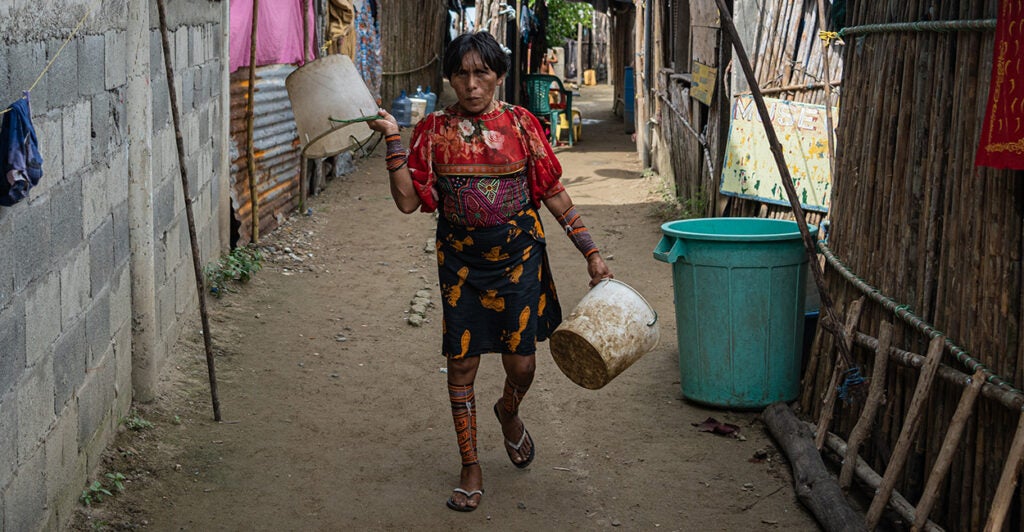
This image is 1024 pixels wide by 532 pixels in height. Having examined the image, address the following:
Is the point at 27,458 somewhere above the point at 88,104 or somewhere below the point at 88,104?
below

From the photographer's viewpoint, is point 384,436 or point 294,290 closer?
point 384,436

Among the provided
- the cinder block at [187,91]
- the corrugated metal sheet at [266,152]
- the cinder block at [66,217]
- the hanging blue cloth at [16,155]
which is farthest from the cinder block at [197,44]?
the hanging blue cloth at [16,155]

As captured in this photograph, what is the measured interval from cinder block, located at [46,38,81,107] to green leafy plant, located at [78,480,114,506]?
1.37 meters

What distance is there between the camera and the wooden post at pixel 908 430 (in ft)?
11.5

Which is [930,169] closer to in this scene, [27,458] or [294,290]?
[27,458]

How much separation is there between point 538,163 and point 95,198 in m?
1.64

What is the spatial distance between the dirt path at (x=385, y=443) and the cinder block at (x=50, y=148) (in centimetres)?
118

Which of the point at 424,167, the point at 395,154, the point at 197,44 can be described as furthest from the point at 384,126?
the point at 197,44

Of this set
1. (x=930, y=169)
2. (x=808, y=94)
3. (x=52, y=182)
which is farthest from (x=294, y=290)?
(x=930, y=169)

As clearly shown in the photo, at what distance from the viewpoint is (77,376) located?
386 centimetres

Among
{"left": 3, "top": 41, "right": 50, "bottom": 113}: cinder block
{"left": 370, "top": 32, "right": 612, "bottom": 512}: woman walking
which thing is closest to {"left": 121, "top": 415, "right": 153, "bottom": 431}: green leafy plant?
{"left": 370, "top": 32, "right": 612, "bottom": 512}: woman walking

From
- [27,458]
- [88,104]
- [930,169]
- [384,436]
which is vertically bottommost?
[384,436]

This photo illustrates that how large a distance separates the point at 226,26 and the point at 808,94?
3826mm

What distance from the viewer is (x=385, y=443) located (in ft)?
15.8
